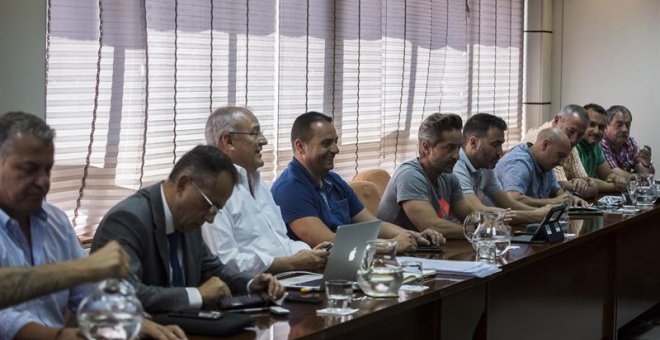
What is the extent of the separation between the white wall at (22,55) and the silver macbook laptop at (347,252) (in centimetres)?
140

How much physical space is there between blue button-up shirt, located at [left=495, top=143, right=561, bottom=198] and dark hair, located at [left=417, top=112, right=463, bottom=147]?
1.24 m

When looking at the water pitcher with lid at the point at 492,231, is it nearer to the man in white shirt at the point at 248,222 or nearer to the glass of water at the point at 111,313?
the man in white shirt at the point at 248,222

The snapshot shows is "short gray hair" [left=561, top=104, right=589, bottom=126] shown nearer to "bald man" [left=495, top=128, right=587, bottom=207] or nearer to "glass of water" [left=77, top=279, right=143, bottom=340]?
"bald man" [left=495, top=128, right=587, bottom=207]

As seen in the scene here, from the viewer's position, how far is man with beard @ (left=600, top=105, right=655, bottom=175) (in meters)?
8.06

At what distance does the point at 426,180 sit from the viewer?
4.98 meters

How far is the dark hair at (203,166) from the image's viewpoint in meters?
2.97

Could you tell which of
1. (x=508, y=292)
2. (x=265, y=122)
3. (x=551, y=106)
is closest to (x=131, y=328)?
(x=508, y=292)

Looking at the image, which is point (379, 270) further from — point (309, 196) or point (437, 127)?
point (437, 127)

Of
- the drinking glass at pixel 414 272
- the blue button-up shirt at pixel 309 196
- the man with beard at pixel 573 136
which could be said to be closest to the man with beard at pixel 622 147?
the man with beard at pixel 573 136

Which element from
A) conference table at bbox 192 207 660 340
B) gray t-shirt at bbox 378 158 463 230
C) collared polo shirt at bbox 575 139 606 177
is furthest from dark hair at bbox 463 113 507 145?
collared polo shirt at bbox 575 139 606 177

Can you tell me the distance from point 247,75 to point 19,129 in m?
2.88

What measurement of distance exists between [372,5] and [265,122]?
1337 mm

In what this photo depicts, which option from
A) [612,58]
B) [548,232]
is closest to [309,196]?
[548,232]

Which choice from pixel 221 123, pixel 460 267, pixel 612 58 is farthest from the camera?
pixel 612 58
